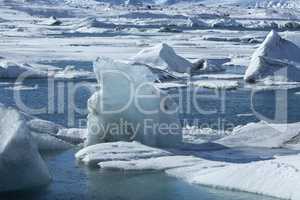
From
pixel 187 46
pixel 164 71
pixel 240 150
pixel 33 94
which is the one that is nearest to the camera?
pixel 240 150

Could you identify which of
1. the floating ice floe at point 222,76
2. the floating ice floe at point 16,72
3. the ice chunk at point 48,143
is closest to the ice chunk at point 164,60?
the floating ice floe at point 222,76

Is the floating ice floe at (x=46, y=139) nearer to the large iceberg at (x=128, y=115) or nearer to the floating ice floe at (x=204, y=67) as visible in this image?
the large iceberg at (x=128, y=115)

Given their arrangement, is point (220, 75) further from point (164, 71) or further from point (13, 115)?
point (13, 115)

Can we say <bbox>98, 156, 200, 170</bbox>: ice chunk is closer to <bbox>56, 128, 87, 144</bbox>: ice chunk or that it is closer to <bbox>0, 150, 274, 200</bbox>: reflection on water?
<bbox>0, 150, 274, 200</bbox>: reflection on water

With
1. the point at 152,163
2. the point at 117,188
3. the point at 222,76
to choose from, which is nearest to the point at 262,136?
the point at 152,163

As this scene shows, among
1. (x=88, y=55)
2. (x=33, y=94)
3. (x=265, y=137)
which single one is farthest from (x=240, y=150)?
(x=88, y=55)

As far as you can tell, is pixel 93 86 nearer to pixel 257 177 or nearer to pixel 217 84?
pixel 217 84

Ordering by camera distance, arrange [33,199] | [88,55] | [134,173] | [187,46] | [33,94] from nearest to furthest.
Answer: [33,199] < [134,173] < [33,94] < [88,55] < [187,46]
